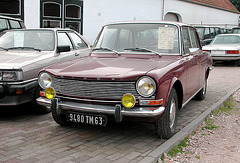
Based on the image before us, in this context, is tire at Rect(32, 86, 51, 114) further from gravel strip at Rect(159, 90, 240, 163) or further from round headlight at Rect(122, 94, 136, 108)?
gravel strip at Rect(159, 90, 240, 163)

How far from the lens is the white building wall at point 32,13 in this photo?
1360 centimetres

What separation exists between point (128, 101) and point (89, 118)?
610 mm

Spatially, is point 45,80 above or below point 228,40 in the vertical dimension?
below

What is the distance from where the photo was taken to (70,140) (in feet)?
14.4

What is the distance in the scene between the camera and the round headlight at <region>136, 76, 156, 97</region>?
3.83 m

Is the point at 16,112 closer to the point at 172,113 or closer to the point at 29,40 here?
the point at 29,40

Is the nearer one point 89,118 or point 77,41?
point 89,118

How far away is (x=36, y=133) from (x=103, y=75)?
1558 mm

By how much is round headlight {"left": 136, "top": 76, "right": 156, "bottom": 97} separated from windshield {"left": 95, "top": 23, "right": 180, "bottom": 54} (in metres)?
1.25

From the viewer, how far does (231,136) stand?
4.89m

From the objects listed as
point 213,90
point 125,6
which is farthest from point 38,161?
point 125,6

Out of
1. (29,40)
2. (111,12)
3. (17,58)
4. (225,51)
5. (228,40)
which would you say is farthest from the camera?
(111,12)

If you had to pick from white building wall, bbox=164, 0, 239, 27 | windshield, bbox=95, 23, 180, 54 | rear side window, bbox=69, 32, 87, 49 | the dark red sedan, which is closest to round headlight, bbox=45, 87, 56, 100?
the dark red sedan

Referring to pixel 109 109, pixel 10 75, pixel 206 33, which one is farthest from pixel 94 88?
pixel 206 33
